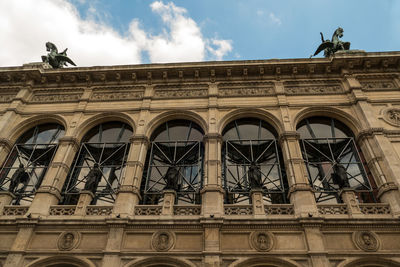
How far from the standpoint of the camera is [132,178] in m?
11.0

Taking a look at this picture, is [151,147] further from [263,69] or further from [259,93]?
[263,69]

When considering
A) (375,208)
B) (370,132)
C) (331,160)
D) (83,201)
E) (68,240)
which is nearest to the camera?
(68,240)

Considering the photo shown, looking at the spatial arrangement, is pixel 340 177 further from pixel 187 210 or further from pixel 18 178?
pixel 18 178

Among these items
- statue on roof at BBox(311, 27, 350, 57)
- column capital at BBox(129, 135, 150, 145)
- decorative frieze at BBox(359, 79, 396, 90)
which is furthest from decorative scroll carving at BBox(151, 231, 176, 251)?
statue on roof at BBox(311, 27, 350, 57)

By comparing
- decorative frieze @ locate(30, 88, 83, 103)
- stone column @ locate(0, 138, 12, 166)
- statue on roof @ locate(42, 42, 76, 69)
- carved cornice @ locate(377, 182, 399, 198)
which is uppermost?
statue on roof @ locate(42, 42, 76, 69)

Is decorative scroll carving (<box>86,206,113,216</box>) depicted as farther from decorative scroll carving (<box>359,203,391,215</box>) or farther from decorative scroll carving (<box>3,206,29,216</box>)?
decorative scroll carving (<box>359,203,391,215</box>)

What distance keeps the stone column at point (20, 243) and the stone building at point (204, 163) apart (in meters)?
0.04

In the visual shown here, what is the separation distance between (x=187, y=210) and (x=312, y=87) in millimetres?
9460

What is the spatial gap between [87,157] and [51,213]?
124 inches

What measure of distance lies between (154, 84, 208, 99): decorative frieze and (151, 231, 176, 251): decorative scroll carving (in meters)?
7.45

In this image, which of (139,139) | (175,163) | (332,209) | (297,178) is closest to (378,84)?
(297,178)

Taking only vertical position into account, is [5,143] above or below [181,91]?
below

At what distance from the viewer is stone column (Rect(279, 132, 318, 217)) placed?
9.66 m

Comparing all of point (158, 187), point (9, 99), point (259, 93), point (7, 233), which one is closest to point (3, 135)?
point (9, 99)
